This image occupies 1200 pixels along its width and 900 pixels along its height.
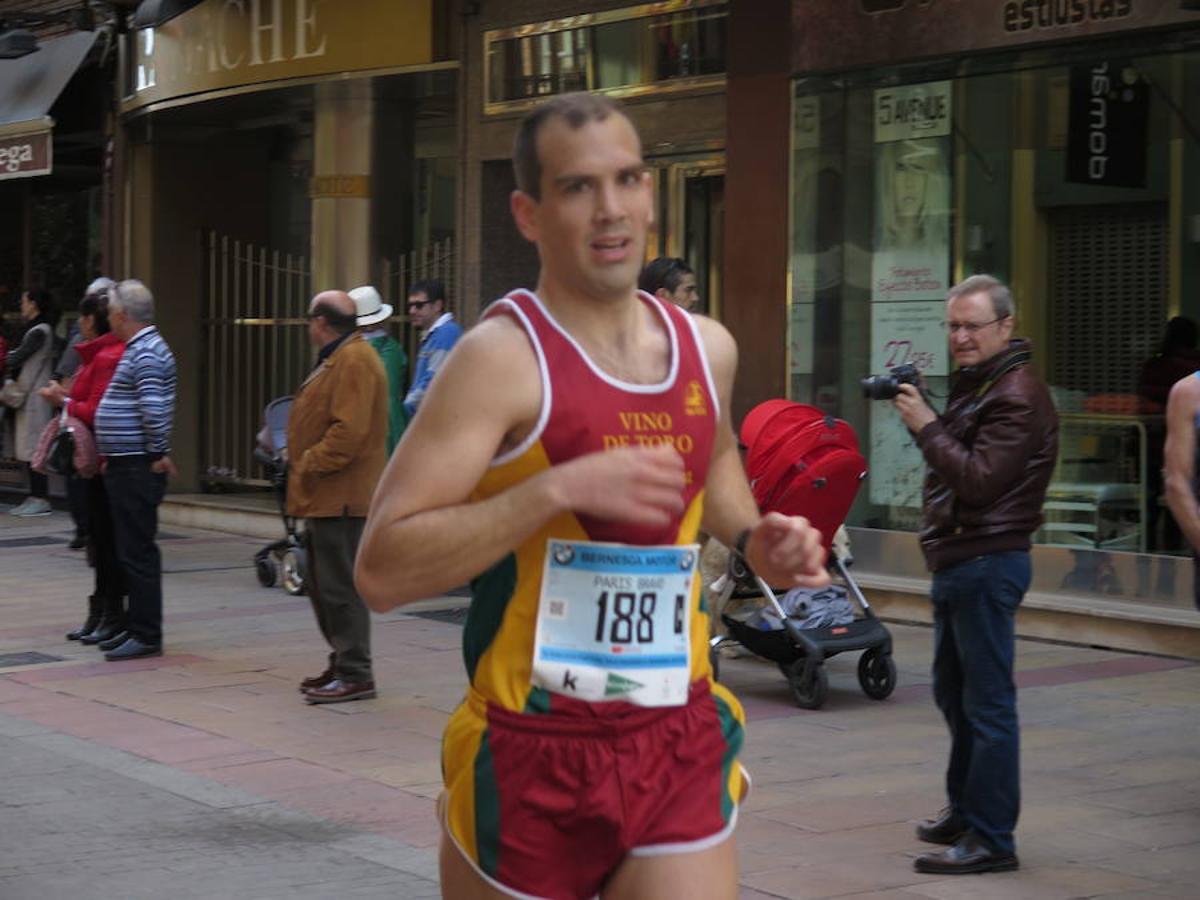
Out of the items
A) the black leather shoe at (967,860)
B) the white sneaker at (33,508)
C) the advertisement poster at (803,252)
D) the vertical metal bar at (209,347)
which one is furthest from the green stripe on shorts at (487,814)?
the white sneaker at (33,508)

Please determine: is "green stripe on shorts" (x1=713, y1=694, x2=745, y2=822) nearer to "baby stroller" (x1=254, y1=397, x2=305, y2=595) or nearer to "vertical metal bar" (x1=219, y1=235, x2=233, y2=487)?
"baby stroller" (x1=254, y1=397, x2=305, y2=595)

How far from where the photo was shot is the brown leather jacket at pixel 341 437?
360 inches

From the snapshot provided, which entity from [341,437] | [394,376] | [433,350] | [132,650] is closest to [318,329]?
[341,437]

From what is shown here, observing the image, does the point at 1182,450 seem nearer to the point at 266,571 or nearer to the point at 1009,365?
the point at 1009,365

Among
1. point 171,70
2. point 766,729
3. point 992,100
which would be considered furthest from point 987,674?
point 171,70

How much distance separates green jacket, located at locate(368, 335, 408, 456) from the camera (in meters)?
12.4

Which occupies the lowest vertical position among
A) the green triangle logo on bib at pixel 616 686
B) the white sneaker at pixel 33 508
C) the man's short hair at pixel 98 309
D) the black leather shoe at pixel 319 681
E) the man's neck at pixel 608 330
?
the white sneaker at pixel 33 508

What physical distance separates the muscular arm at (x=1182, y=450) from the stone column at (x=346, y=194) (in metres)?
10.4

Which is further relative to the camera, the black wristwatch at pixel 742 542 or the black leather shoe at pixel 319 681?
the black leather shoe at pixel 319 681

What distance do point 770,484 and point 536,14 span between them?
6.63 metres

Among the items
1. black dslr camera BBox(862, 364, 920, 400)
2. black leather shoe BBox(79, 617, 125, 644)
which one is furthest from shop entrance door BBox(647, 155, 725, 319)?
black dslr camera BBox(862, 364, 920, 400)

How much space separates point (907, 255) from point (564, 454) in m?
9.36

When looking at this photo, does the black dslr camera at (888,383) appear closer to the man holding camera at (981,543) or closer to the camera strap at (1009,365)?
the man holding camera at (981,543)

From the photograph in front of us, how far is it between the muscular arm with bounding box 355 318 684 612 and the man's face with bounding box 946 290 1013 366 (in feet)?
11.0
